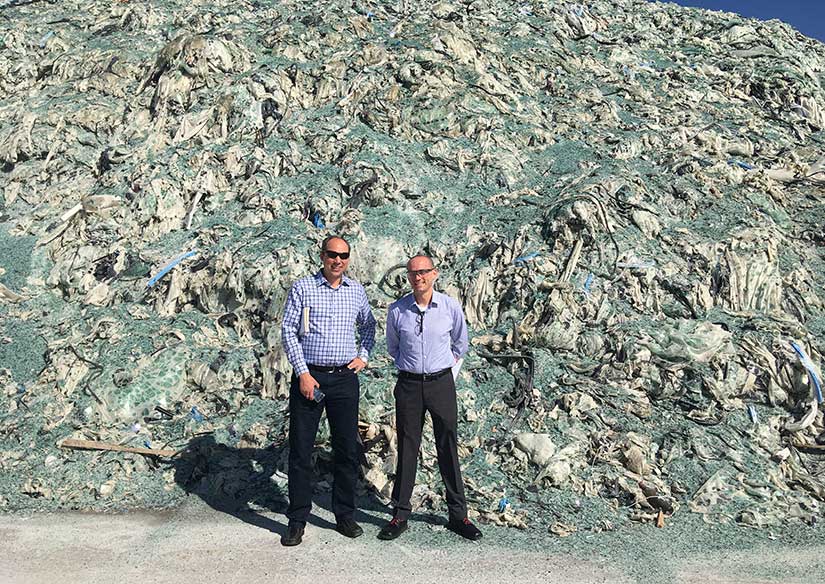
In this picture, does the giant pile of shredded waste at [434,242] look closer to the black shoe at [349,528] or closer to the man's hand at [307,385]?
the black shoe at [349,528]

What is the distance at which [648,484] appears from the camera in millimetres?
6590

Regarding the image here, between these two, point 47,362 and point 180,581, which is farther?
point 47,362

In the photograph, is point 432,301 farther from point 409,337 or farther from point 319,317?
point 319,317

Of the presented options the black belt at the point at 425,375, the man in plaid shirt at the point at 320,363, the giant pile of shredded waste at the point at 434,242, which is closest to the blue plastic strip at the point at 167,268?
the giant pile of shredded waste at the point at 434,242

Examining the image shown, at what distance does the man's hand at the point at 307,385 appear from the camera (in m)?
5.44

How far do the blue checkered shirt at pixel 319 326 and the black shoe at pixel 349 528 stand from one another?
4.74ft

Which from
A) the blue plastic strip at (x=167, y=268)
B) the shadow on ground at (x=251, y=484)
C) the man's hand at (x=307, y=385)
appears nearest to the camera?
the man's hand at (x=307, y=385)

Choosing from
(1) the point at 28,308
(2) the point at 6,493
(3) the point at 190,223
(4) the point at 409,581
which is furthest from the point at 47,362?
(4) the point at 409,581

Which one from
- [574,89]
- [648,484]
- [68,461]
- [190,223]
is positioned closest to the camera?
[648,484]

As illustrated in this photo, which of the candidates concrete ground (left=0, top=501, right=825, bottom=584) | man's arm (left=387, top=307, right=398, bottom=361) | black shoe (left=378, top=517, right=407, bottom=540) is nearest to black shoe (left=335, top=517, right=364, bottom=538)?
concrete ground (left=0, top=501, right=825, bottom=584)

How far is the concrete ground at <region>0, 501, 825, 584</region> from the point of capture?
5320 millimetres

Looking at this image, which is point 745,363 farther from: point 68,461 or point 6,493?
point 6,493

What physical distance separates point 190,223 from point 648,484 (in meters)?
7.96

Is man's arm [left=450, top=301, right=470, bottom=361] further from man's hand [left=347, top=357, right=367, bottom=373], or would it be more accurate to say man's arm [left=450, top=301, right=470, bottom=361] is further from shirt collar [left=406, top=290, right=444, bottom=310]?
man's hand [left=347, top=357, right=367, bottom=373]
